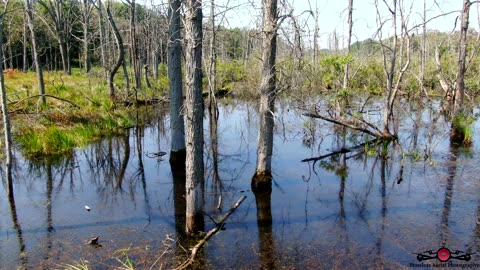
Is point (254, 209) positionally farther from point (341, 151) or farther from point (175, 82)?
point (341, 151)

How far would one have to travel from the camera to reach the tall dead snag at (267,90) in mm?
6199

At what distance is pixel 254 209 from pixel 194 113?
91.9 inches

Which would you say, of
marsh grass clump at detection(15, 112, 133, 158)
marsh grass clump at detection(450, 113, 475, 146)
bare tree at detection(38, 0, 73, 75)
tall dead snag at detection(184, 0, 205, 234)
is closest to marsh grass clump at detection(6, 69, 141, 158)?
marsh grass clump at detection(15, 112, 133, 158)

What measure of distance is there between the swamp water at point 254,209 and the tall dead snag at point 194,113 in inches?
18.0

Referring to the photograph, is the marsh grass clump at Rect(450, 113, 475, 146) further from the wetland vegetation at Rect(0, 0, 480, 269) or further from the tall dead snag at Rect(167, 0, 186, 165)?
the tall dead snag at Rect(167, 0, 186, 165)

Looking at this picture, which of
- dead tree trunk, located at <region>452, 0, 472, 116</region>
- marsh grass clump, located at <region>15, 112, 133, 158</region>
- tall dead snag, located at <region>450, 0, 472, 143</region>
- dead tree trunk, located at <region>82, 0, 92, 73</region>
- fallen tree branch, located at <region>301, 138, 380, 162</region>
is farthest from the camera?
dead tree trunk, located at <region>82, 0, 92, 73</region>

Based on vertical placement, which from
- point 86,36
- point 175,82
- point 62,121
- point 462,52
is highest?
point 86,36

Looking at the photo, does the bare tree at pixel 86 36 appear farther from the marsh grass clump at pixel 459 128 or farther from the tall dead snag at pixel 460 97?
the marsh grass clump at pixel 459 128

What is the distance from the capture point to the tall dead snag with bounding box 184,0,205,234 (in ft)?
16.1

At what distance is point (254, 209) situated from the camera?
21.7 ft

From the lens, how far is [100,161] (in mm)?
9719

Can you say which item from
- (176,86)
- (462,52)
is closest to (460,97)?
(462,52)

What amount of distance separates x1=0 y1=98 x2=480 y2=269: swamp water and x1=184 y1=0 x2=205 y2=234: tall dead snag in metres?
0.46

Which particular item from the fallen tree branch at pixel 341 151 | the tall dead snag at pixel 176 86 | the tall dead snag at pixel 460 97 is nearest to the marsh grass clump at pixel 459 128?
the tall dead snag at pixel 460 97
